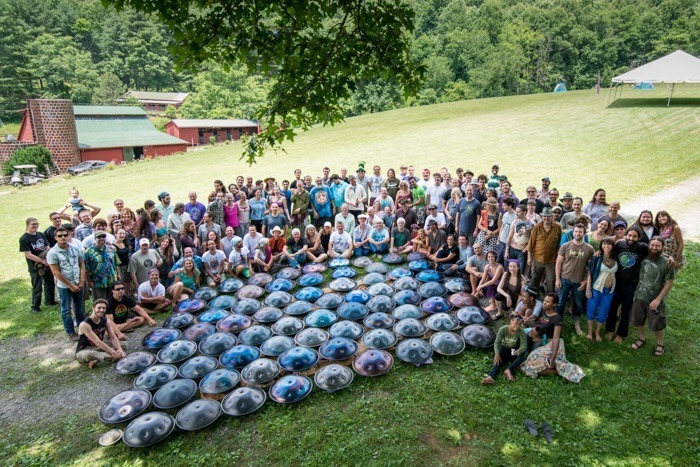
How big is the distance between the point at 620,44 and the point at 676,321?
3437 inches

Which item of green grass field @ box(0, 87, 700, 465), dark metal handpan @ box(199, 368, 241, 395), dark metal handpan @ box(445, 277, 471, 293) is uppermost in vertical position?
dark metal handpan @ box(445, 277, 471, 293)

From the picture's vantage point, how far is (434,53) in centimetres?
8019

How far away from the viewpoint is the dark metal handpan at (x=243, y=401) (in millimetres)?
6184

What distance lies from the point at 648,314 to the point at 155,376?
846cm

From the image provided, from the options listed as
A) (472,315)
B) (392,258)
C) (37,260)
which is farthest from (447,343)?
(37,260)

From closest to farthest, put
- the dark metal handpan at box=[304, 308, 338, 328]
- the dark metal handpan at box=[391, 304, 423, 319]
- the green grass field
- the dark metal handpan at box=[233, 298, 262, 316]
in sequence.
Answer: the green grass field → the dark metal handpan at box=[304, 308, 338, 328] → the dark metal handpan at box=[391, 304, 423, 319] → the dark metal handpan at box=[233, 298, 262, 316]

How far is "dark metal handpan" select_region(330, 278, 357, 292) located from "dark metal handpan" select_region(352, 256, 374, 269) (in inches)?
47.5

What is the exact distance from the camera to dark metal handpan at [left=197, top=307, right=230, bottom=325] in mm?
8688

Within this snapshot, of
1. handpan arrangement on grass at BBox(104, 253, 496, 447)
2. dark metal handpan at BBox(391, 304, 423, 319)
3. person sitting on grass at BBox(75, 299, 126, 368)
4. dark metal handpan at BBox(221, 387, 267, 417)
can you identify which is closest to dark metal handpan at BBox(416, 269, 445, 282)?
handpan arrangement on grass at BBox(104, 253, 496, 447)

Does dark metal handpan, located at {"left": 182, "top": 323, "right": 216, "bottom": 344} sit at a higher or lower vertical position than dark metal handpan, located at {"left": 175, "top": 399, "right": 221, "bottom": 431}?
higher

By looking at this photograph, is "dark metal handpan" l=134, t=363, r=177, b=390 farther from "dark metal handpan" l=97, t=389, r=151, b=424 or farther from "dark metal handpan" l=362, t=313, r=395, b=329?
"dark metal handpan" l=362, t=313, r=395, b=329

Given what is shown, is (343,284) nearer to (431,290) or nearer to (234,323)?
(431,290)

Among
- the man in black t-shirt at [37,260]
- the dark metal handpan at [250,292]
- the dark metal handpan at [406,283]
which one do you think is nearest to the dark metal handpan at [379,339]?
the dark metal handpan at [406,283]

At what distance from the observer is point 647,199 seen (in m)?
16.0
